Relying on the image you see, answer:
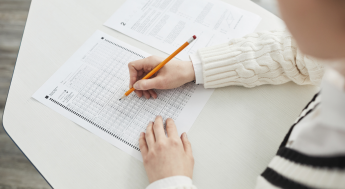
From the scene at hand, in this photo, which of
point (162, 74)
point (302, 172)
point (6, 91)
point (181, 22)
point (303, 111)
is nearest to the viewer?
point (302, 172)

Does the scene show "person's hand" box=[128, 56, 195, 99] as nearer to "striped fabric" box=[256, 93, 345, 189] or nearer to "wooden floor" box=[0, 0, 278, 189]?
"striped fabric" box=[256, 93, 345, 189]

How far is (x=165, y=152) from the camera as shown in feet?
1.77

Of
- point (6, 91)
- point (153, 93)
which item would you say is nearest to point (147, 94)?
point (153, 93)

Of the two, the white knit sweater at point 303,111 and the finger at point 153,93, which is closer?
the white knit sweater at point 303,111

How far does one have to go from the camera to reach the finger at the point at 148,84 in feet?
1.96

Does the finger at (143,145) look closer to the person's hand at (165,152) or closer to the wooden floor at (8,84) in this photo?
the person's hand at (165,152)

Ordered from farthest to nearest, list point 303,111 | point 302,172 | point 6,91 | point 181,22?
1. point 6,91
2. point 181,22
3. point 303,111
4. point 302,172

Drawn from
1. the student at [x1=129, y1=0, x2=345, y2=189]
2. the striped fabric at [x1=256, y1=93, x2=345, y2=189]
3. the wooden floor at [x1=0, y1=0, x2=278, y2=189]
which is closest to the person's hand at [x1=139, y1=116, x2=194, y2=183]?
the student at [x1=129, y1=0, x2=345, y2=189]

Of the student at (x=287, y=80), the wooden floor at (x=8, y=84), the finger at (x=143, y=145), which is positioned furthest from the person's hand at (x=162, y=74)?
the wooden floor at (x=8, y=84)

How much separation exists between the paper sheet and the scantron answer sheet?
0.09 m

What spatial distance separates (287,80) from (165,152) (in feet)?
1.33

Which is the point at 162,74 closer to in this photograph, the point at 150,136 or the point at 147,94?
the point at 147,94

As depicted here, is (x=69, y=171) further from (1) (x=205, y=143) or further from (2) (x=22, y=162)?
(2) (x=22, y=162)

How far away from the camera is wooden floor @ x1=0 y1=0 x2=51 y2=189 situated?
1.14 m
